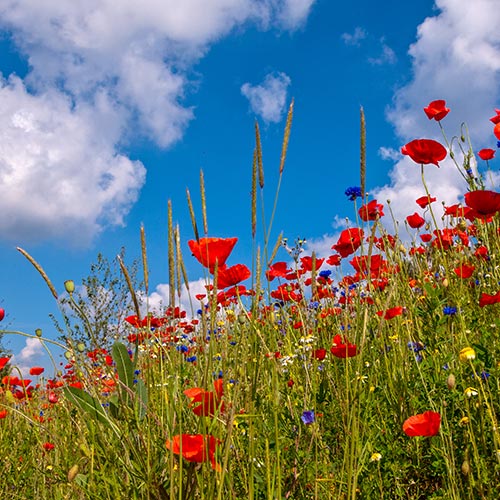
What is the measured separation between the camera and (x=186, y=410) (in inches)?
69.2

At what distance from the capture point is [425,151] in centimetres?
262

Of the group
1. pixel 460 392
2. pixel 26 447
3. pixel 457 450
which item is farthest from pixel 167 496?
pixel 26 447

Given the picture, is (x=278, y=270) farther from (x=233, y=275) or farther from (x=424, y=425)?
(x=424, y=425)

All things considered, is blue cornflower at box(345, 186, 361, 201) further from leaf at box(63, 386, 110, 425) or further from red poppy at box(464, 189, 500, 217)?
leaf at box(63, 386, 110, 425)

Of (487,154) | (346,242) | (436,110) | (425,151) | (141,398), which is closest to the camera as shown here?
(141,398)

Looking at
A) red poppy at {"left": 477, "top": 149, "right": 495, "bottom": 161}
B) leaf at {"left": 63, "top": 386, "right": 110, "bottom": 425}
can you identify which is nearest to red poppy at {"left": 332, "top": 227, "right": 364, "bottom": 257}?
leaf at {"left": 63, "top": 386, "right": 110, "bottom": 425}

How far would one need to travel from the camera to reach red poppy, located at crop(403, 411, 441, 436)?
4.49 ft

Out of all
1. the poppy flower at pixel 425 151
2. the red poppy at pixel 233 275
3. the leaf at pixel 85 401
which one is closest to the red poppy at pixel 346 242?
the poppy flower at pixel 425 151

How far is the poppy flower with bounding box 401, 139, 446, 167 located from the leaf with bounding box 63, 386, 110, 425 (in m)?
1.86

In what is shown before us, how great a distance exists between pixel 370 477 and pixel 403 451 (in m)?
0.16

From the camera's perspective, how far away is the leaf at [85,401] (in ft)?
4.96

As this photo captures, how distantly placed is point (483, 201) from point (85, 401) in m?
1.83

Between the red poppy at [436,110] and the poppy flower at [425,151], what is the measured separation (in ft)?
1.98

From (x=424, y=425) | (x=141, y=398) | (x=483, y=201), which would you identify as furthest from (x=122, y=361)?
(x=483, y=201)
